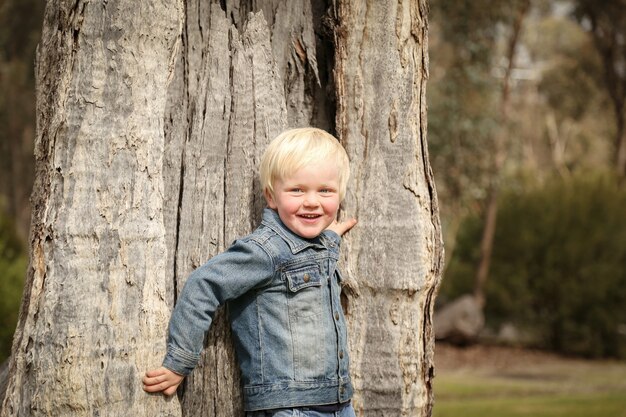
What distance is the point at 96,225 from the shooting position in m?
2.49

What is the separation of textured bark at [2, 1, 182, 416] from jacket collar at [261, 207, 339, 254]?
0.37 metres

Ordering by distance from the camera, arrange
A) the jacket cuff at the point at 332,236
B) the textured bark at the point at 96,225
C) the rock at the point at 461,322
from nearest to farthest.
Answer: the textured bark at the point at 96,225, the jacket cuff at the point at 332,236, the rock at the point at 461,322

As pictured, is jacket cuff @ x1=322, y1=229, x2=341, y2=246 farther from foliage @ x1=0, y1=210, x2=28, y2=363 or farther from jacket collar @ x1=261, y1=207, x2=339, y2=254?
foliage @ x1=0, y1=210, x2=28, y2=363

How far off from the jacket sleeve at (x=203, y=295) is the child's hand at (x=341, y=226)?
0.36 metres

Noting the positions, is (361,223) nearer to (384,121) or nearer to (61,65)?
(384,121)

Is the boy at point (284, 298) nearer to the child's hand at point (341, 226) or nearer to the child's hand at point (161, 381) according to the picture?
the child's hand at point (161, 381)

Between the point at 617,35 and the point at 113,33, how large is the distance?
16704 mm

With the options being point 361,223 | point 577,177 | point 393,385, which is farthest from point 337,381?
point 577,177

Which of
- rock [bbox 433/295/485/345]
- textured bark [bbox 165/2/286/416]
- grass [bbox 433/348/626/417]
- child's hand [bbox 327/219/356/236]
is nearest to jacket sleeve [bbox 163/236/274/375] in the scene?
textured bark [bbox 165/2/286/416]

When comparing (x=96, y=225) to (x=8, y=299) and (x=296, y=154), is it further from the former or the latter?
(x=8, y=299)

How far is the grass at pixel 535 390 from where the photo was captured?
25.5 ft

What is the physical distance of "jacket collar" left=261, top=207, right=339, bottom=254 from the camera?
2.72 metres

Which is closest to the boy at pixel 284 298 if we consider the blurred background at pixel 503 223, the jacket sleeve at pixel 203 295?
the jacket sleeve at pixel 203 295

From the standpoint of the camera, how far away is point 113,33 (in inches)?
100
